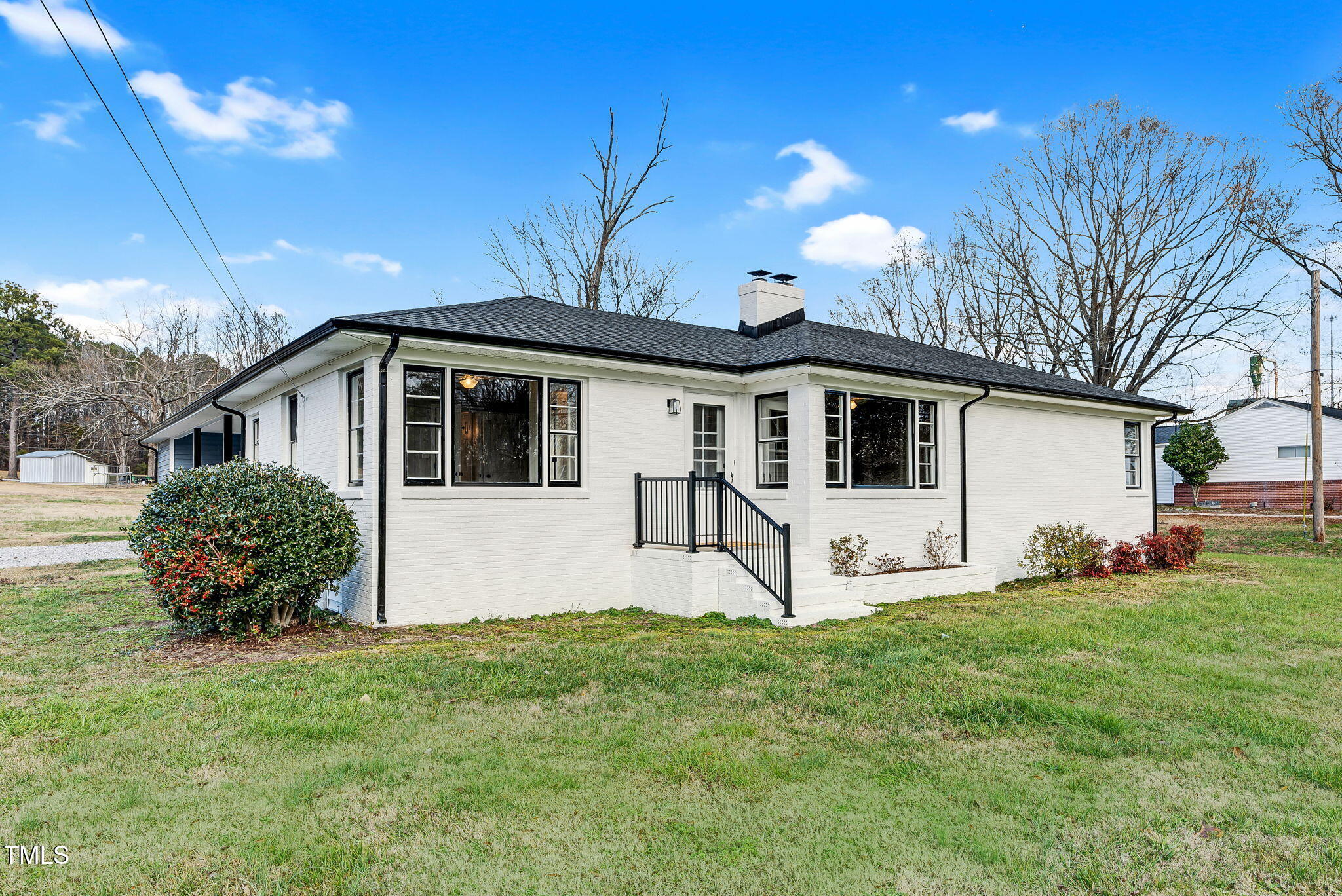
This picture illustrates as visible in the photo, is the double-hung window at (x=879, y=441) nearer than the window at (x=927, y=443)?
Yes

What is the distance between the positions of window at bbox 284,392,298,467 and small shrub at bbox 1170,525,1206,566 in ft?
46.3

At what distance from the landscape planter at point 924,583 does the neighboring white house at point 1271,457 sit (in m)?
23.0

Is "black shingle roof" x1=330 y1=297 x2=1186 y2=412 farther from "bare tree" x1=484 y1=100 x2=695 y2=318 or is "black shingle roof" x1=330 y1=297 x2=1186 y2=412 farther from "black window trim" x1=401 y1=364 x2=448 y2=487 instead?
"bare tree" x1=484 y1=100 x2=695 y2=318

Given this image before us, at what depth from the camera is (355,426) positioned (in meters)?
8.77

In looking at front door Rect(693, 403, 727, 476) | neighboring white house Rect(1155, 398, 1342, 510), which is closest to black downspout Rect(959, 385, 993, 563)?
front door Rect(693, 403, 727, 476)

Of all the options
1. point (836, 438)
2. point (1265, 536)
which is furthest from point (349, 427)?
point (1265, 536)

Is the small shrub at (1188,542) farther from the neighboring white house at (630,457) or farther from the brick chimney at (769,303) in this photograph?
the brick chimney at (769,303)

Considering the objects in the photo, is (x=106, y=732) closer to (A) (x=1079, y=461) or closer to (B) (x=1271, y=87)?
(A) (x=1079, y=461)

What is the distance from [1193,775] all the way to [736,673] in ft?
9.43

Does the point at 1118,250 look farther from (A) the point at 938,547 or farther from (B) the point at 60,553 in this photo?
(B) the point at 60,553

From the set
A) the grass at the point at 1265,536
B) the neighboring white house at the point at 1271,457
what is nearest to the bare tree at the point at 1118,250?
the grass at the point at 1265,536

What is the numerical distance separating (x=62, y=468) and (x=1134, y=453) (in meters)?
51.1

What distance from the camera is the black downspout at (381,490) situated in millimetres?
7812

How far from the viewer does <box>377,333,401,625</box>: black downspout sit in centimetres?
781
